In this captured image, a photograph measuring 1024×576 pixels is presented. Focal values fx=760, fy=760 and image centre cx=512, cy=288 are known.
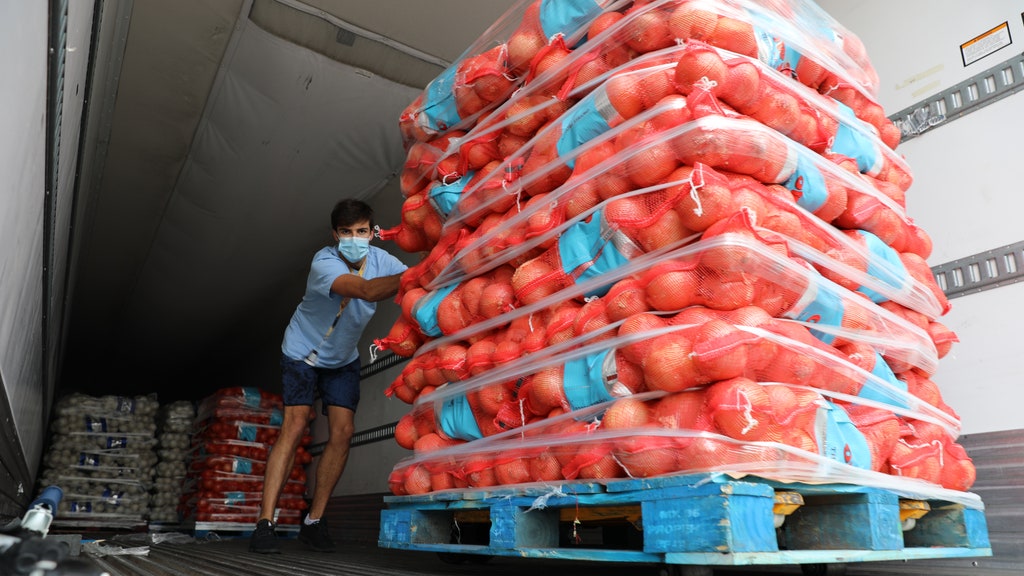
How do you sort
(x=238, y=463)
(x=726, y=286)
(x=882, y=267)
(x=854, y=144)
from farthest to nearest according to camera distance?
(x=238, y=463) < (x=854, y=144) < (x=882, y=267) < (x=726, y=286)

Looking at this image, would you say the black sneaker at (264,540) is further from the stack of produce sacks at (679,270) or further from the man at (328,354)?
the stack of produce sacks at (679,270)

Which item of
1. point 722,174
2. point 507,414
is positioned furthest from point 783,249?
point 507,414

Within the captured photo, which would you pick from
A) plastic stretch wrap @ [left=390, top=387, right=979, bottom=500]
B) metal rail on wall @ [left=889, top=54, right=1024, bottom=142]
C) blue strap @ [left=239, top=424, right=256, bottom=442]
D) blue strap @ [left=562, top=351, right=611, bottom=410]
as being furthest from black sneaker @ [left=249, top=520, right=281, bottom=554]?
blue strap @ [left=239, top=424, right=256, bottom=442]

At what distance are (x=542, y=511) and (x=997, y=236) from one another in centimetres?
206

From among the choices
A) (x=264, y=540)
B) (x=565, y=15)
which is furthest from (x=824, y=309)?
(x=264, y=540)

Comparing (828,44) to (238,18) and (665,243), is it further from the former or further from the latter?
(238,18)

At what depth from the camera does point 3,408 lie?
2666 millimetres

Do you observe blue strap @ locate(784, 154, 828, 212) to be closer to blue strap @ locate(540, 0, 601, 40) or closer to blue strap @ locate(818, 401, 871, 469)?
blue strap @ locate(818, 401, 871, 469)

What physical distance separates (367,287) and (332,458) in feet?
3.91

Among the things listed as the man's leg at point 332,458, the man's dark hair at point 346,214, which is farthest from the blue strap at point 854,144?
the man's leg at point 332,458

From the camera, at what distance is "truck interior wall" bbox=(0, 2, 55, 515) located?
1.50 metres

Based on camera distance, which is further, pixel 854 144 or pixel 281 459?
pixel 281 459

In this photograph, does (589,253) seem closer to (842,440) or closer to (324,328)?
(842,440)

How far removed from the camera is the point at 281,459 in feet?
13.7
